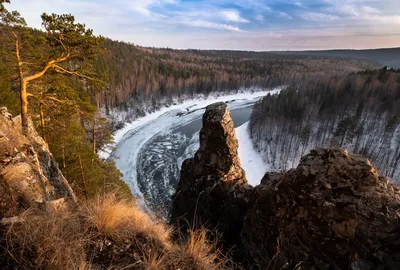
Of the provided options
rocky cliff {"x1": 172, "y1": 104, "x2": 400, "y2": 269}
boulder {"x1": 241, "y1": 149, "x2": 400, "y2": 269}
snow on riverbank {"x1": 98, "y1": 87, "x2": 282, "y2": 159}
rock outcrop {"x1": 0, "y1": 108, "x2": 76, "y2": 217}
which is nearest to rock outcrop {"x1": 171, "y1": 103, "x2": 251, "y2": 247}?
rocky cliff {"x1": 172, "y1": 104, "x2": 400, "y2": 269}

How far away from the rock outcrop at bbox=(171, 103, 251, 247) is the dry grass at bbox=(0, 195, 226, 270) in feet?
20.3

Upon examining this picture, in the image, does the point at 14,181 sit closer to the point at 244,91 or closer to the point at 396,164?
the point at 396,164

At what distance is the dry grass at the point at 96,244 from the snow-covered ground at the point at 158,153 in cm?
1860

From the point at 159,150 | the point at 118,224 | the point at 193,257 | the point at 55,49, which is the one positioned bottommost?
the point at 159,150

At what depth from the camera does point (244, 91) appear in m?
103

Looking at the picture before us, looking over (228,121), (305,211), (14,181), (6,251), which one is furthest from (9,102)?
(305,211)

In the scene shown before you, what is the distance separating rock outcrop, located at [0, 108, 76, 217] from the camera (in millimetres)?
4090

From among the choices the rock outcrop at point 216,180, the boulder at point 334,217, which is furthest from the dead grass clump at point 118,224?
the rock outcrop at point 216,180

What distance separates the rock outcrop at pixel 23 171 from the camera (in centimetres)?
409

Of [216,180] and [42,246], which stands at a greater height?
[42,246]

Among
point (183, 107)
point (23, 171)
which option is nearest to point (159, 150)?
point (23, 171)

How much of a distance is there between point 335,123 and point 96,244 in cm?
6004

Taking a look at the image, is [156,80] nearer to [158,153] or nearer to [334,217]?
[158,153]

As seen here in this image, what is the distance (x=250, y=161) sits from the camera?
39906 millimetres
